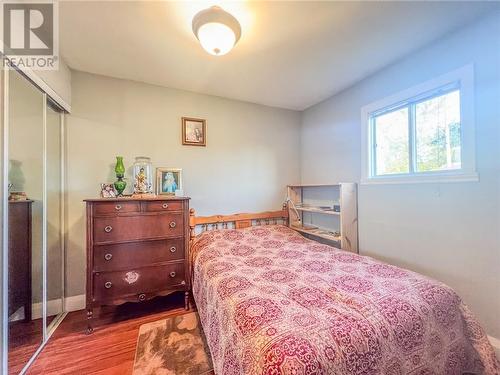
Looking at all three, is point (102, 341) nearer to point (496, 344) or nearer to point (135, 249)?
point (135, 249)

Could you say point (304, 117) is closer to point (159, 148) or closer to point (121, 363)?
point (159, 148)

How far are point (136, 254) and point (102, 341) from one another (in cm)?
72

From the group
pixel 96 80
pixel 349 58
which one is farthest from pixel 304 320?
pixel 96 80

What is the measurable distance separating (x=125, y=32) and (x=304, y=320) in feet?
7.82

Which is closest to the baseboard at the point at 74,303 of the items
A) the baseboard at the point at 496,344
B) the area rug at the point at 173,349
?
the area rug at the point at 173,349

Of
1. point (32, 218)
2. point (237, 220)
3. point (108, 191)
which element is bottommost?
point (237, 220)

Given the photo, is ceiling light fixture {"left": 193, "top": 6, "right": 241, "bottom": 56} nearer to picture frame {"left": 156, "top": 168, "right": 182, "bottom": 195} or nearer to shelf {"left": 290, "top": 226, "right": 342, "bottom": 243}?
picture frame {"left": 156, "top": 168, "right": 182, "bottom": 195}

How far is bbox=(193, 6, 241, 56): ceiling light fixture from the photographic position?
1416mm

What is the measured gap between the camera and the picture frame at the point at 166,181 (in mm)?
2568

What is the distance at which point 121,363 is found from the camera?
1.56 metres

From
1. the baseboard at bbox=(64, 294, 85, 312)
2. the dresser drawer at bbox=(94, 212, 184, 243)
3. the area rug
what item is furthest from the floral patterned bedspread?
the baseboard at bbox=(64, 294, 85, 312)

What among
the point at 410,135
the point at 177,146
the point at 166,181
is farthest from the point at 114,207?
the point at 410,135

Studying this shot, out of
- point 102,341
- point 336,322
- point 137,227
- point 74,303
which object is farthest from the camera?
point 74,303

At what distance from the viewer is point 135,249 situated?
2.01m
